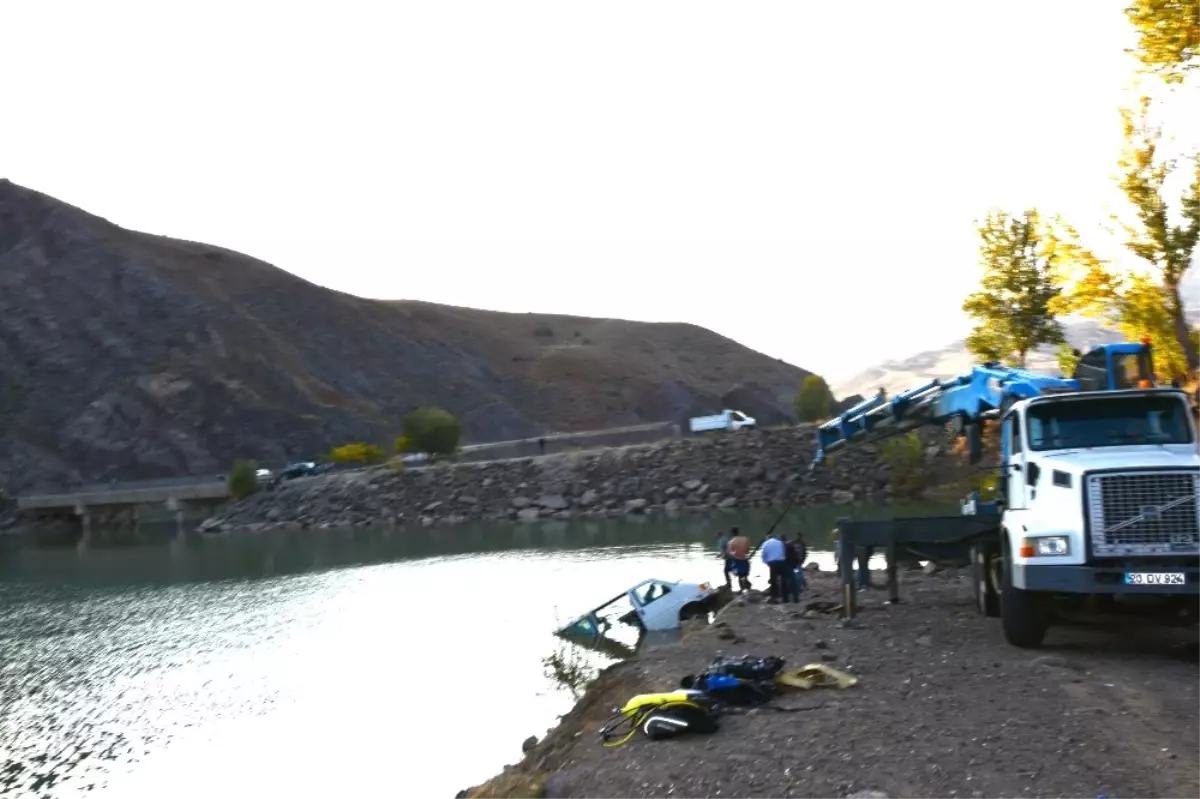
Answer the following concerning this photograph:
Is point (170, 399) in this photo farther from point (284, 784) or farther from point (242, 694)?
point (284, 784)

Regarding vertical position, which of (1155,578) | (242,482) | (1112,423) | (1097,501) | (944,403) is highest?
(944,403)

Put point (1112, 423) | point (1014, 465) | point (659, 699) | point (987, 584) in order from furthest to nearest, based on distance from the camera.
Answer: point (987, 584)
point (1014, 465)
point (1112, 423)
point (659, 699)

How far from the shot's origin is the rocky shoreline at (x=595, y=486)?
2753 inches

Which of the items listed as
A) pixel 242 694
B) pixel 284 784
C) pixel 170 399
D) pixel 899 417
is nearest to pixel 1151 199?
pixel 899 417

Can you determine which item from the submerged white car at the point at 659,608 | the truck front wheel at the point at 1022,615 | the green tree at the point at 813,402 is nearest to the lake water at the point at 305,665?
the submerged white car at the point at 659,608

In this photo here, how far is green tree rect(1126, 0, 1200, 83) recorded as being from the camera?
18688 millimetres

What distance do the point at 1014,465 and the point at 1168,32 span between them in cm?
927

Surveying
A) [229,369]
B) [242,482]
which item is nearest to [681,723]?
[242,482]

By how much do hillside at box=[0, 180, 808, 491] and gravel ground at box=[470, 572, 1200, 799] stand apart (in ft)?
340

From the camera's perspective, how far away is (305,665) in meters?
28.9

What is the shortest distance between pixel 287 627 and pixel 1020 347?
2926 centimetres

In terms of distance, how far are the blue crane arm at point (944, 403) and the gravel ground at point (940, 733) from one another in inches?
151

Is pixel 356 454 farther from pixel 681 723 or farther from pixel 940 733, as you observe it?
pixel 940 733

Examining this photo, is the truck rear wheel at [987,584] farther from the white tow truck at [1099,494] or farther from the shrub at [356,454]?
the shrub at [356,454]
